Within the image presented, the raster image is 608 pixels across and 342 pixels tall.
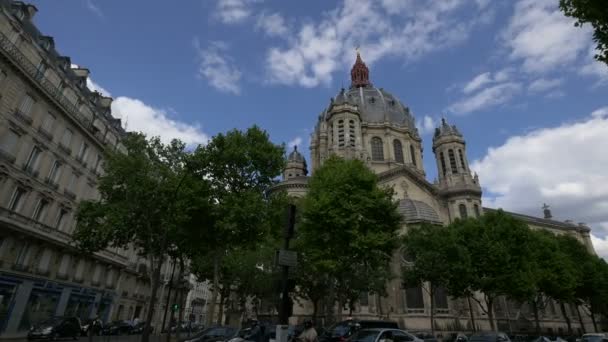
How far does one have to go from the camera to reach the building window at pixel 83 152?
96.0ft

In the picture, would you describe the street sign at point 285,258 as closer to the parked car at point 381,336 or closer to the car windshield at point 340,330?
the parked car at point 381,336

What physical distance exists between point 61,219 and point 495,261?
3481 centimetres

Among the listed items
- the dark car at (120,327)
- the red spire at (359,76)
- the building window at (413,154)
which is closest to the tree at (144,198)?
the dark car at (120,327)

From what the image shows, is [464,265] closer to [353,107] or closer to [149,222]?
[149,222]

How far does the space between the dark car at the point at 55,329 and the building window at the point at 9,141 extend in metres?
11.0

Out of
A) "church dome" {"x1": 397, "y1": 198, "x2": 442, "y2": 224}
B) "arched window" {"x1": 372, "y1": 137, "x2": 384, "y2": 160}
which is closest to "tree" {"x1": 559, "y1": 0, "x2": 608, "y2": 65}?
"church dome" {"x1": 397, "y1": 198, "x2": 442, "y2": 224}

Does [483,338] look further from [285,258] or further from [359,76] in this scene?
[359,76]

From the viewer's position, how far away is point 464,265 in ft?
91.3

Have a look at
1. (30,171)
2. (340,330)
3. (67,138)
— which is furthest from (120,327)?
(340,330)

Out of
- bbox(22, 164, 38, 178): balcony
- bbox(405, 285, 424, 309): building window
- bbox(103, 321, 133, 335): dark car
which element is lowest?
bbox(103, 321, 133, 335): dark car

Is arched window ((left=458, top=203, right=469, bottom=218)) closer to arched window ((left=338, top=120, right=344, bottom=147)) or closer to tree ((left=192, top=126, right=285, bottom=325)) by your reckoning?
arched window ((left=338, top=120, right=344, bottom=147))

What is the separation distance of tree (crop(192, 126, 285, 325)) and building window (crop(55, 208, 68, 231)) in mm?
13608

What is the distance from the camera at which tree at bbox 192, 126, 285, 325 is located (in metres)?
20.4

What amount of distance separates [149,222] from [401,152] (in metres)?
47.3
